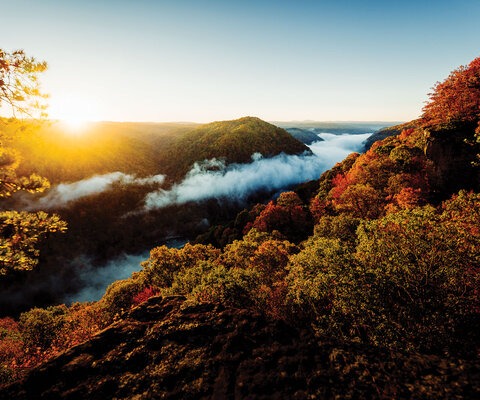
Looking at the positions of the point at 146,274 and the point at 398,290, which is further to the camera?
the point at 146,274

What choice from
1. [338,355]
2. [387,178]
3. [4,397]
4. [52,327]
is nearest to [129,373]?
[4,397]

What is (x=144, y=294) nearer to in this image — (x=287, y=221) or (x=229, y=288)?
(x=229, y=288)

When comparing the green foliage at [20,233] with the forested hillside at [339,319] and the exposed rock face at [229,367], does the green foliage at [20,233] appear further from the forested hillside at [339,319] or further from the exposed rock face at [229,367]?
the exposed rock face at [229,367]

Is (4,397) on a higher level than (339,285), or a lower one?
higher

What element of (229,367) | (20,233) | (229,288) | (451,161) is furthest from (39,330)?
(451,161)

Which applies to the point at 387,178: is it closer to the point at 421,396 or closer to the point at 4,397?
the point at 421,396

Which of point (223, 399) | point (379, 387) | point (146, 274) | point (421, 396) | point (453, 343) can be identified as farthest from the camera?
point (146, 274)
